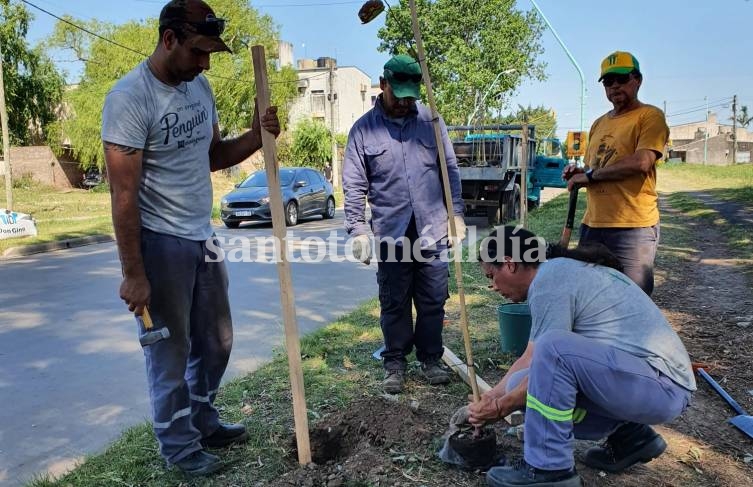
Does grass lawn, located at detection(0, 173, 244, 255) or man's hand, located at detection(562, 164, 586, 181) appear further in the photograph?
grass lawn, located at detection(0, 173, 244, 255)

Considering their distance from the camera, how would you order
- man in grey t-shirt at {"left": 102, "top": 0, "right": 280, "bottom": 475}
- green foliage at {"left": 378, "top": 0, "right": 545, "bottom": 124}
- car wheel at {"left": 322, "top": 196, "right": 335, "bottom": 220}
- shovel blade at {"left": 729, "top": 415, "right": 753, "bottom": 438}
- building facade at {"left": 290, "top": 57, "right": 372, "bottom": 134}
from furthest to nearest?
building facade at {"left": 290, "top": 57, "right": 372, "bottom": 134}
green foliage at {"left": 378, "top": 0, "right": 545, "bottom": 124}
car wheel at {"left": 322, "top": 196, "right": 335, "bottom": 220}
shovel blade at {"left": 729, "top": 415, "right": 753, "bottom": 438}
man in grey t-shirt at {"left": 102, "top": 0, "right": 280, "bottom": 475}

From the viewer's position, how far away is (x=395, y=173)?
3.83m

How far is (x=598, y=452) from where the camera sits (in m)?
2.86

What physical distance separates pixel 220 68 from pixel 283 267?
31.5 m

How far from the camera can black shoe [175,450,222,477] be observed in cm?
280

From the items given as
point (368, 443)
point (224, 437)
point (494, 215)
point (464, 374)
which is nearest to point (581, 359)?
point (368, 443)

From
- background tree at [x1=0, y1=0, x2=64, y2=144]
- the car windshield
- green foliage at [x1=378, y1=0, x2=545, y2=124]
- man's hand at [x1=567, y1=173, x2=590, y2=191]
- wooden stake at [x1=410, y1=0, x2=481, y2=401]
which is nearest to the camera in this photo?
wooden stake at [x1=410, y1=0, x2=481, y2=401]

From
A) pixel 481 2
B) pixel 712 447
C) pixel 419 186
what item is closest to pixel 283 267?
pixel 419 186

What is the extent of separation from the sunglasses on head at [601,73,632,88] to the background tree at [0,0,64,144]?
2959 cm

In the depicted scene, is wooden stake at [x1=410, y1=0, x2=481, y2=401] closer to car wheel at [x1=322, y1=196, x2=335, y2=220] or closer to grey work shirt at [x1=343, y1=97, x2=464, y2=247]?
grey work shirt at [x1=343, y1=97, x2=464, y2=247]

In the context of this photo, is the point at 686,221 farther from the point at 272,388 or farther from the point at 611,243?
the point at 272,388

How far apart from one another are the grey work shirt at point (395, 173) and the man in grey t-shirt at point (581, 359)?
1.34 m

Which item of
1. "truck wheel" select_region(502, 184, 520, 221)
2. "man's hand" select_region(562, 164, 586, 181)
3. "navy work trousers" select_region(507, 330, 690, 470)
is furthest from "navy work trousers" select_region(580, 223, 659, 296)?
"truck wheel" select_region(502, 184, 520, 221)

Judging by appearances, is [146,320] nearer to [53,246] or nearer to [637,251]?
[637,251]
